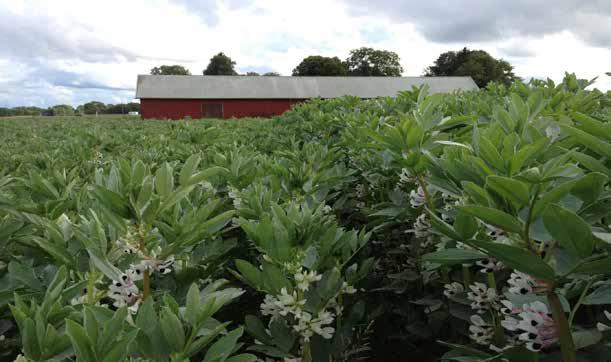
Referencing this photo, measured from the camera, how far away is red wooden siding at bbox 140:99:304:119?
4744 centimetres

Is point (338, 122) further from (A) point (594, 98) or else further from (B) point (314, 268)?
(B) point (314, 268)

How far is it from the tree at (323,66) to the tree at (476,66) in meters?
19.1

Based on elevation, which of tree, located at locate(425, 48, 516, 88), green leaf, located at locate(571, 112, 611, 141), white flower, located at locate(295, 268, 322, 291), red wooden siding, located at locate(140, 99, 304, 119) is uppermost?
tree, located at locate(425, 48, 516, 88)

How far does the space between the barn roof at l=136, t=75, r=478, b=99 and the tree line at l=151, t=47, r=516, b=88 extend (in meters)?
25.5

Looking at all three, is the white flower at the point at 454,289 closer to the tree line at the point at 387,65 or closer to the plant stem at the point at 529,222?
the plant stem at the point at 529,222

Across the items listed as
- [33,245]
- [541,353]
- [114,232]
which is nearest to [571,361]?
[541,353]

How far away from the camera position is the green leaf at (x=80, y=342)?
83 cm

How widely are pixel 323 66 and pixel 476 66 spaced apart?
78.8 feet

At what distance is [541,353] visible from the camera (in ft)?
4.01

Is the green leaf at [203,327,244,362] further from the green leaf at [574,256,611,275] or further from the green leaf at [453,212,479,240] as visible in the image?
the green leaf at [574,256,611,275]

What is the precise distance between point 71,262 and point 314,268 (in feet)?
2.08

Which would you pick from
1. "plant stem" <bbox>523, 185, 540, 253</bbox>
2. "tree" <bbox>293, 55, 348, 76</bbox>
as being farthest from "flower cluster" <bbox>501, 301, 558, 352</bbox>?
"tree" <bbox>293, 55, 348, 76</bbox>

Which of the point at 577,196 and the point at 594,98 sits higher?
the point at 594,98

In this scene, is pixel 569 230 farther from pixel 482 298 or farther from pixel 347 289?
pixel 347 289
